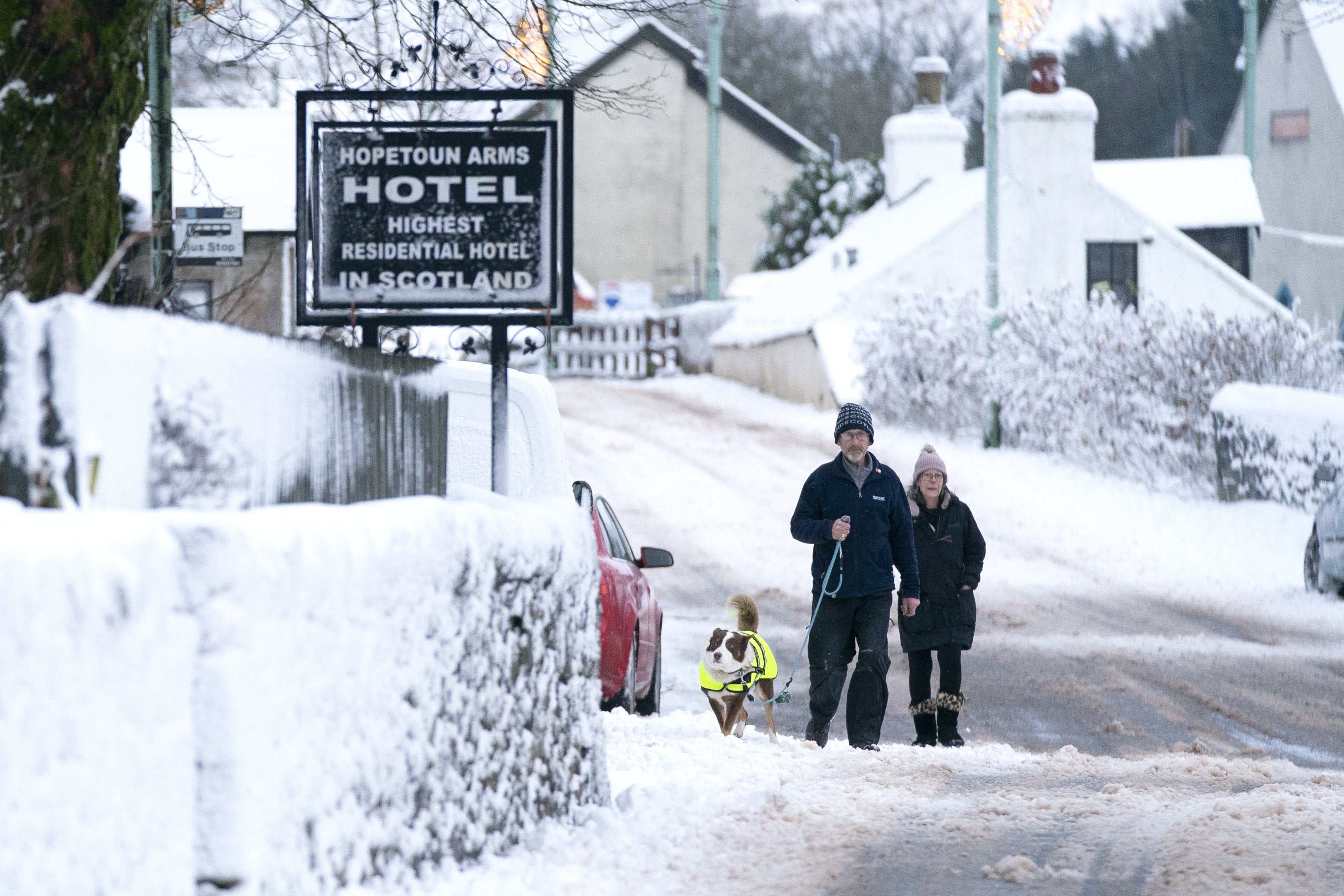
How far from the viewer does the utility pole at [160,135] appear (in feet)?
34.7

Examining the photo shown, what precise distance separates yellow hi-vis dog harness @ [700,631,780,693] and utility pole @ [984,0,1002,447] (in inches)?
596

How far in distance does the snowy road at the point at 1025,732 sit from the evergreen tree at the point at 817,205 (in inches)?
872

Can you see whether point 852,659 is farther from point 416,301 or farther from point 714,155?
point 714,155

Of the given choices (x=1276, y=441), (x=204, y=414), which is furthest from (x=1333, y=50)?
(x=204, y=414)

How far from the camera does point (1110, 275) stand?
31.8 m

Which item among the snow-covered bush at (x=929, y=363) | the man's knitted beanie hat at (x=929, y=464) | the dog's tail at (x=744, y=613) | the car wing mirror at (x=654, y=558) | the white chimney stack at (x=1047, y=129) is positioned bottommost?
the dog's tail at (x=744, y=613)

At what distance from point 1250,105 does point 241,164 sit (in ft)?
90.5

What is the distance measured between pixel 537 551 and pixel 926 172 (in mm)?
32373

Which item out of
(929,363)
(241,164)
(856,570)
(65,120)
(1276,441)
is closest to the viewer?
(65,120)

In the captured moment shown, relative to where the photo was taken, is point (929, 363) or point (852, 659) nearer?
point (852, 659)

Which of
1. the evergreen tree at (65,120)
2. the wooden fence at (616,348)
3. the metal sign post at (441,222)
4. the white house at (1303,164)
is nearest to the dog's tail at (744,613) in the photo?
the metal sign post at (441,222)

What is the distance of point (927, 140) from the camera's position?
3634cm

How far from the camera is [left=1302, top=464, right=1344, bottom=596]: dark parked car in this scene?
1405 centimetres

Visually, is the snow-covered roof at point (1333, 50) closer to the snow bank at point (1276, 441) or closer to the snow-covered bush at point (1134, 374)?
the snow-covered bush at point (1134, 374)
